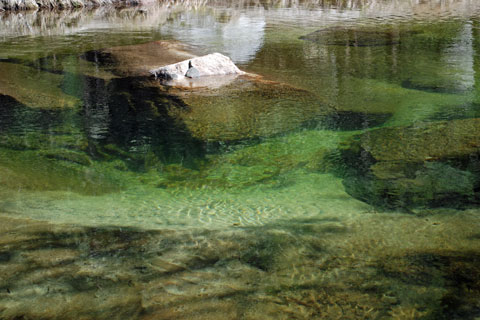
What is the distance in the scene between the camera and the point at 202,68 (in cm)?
966

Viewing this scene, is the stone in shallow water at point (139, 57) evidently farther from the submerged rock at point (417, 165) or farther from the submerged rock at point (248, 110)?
the submerged rock at point (417, 165)

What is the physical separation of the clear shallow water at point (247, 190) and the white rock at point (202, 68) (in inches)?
28.1

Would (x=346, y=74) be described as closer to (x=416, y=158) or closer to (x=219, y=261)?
(x=416, y=158)

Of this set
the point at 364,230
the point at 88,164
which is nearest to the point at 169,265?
the point at 364,230

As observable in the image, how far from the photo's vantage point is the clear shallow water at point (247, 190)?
291 cm

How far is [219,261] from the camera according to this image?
334 cm

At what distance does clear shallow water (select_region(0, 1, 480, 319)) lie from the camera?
2.91 metres

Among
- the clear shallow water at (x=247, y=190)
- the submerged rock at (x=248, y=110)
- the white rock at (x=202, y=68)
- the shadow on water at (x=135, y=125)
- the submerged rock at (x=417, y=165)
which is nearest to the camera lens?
the clear shallow water at (x=247, y=190)

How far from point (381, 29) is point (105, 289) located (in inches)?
590

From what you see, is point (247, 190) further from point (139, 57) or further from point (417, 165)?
point (139, 57)

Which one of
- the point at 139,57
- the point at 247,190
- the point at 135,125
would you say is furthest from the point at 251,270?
the point at 139,57

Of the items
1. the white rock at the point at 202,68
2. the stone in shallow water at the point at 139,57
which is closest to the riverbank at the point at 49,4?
the stone in shallow water at the point at 139,57

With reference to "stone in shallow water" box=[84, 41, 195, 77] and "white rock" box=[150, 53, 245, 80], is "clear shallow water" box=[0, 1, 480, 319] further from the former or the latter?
"white rock" box=[150, 53, 245, 80]

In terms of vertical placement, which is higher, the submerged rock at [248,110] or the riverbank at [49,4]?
the riverbank at [49,4]
